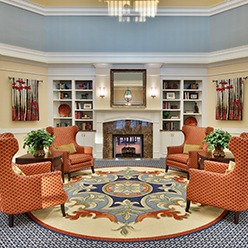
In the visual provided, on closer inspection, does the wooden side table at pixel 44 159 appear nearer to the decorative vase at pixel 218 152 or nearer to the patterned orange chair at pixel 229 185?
the patterned orange chair at pixel 229 185

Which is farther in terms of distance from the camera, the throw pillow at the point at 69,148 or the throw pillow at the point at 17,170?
the throw pillow at the point at 69,148

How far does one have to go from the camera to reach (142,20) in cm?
727

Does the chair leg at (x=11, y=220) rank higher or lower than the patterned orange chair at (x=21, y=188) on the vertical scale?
lower

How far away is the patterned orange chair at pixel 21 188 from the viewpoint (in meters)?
2.93

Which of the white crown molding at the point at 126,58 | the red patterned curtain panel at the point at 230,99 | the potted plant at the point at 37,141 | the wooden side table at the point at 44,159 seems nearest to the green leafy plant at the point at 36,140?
the potted plant at the point at 37,141

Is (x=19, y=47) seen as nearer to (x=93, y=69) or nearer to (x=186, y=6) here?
(x=93, y=69)

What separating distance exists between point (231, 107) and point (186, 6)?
3476 mm

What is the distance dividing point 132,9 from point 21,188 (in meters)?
6.33

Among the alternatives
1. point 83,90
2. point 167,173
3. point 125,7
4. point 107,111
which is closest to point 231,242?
point 167,173

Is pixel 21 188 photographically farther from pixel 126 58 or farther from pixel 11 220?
pixel 126 58

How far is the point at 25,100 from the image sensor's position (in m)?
6.99

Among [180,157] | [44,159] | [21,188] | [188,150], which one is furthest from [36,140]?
[188,150]

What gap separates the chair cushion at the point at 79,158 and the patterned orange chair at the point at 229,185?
9.17 feet

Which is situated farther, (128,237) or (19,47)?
(19,47)
